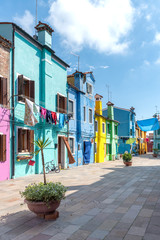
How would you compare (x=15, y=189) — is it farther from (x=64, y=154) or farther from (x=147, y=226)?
(x=64, y=154)

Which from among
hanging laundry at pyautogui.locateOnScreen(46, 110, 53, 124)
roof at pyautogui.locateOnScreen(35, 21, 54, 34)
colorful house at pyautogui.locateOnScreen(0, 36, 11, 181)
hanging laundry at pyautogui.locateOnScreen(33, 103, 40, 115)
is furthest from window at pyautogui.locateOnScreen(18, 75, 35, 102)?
roof at pyautogui.locateOnScreen(35, 21, 54, 34)

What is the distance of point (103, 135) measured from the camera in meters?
28.0

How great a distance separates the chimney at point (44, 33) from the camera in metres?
15.6

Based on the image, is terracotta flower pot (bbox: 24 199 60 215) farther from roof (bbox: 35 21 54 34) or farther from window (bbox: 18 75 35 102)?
roof (bbox: 35 21 54 34)

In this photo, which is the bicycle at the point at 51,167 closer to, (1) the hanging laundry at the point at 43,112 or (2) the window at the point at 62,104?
(1) the hanging laundry at the point at 43,112

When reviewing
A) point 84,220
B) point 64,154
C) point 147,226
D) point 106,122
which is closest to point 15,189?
point 84,220

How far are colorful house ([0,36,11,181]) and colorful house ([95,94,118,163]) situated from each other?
48.3ft

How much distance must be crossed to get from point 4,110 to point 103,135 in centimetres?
1791

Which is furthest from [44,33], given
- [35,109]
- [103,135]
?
[103,135]

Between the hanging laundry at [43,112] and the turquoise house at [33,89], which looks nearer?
the turquoise house at [33,89]

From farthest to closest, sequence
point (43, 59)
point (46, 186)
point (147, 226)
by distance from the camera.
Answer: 1. point (43, 59)
2. point (46, 186)
3. point (147, 226)

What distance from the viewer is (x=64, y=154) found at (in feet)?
58.9

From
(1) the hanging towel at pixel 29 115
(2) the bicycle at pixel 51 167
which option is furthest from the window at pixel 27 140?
(2) the bicycle at pixel 51 167

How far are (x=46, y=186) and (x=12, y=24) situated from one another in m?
10.5
